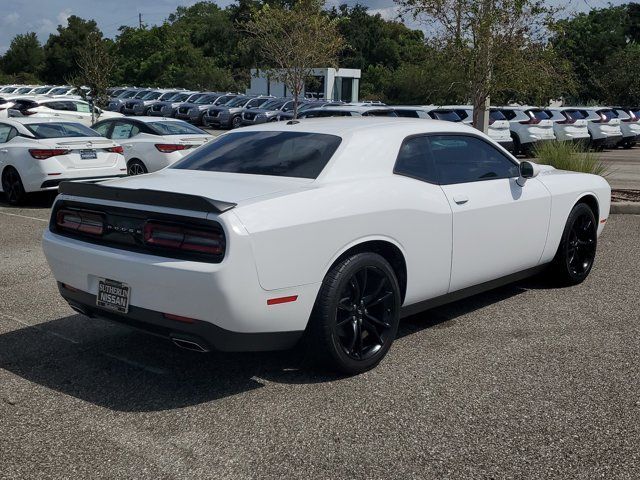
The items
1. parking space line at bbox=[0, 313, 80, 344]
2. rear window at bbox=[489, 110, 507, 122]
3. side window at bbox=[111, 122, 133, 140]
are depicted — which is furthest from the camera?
rear window at bbox=[489, 110, 507, 122]

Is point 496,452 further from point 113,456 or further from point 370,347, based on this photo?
point 113,456

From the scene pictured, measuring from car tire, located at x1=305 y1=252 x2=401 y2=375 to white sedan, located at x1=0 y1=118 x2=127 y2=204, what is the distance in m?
8.48

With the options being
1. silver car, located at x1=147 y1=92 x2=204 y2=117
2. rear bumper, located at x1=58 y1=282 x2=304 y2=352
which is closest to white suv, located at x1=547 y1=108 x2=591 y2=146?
silver car, located at x1=147 y1=92 x2=204 y2=117

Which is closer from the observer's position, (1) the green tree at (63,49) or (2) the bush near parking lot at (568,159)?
(2) the bush near parking lot at (568,159)

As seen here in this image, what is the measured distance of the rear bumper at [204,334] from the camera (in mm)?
Answer: 4238

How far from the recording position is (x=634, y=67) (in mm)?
38938

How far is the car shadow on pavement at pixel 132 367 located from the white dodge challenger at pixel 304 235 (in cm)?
39

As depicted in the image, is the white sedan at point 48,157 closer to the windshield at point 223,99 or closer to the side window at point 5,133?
the side window at point 5,133

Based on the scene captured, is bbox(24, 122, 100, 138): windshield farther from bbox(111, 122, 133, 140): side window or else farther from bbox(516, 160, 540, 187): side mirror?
bbox(516, 160, 540, 187): side mirror

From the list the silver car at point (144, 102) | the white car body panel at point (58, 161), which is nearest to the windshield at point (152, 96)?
the silver car at point (144, 102)

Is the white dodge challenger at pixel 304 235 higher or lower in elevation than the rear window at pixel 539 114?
higher

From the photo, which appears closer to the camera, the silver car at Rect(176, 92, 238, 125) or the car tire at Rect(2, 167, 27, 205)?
the car tire at Rect(2, 167, 27, 205)

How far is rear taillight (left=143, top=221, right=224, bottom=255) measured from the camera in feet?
13.7

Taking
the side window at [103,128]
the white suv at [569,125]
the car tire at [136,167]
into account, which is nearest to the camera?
the car tire at [136,167]
